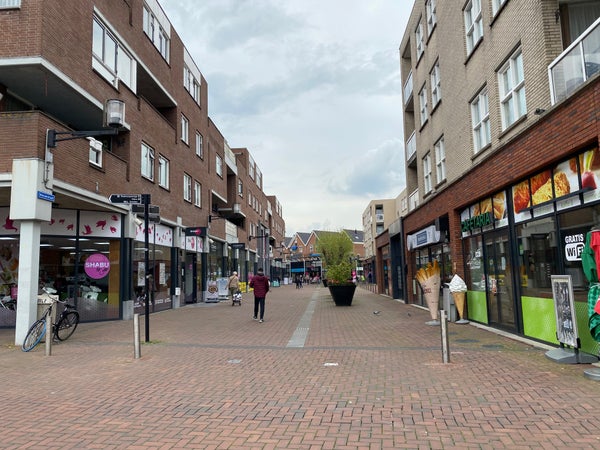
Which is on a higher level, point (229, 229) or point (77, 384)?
point (229, 229)

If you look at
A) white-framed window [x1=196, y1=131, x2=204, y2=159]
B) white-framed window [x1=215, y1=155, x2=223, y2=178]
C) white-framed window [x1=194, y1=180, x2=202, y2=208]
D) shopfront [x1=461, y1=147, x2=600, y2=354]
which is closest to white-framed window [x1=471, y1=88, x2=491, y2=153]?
shopfront [x1=461, y1=147, x2=600, y2=354]

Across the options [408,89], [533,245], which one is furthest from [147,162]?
[533,245]

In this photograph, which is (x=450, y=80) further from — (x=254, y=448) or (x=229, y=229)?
(x=229, y=229)

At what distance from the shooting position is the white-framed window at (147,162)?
1752cm

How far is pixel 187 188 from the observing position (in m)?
23.2

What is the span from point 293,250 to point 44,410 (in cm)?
8410

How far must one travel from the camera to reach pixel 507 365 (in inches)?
284

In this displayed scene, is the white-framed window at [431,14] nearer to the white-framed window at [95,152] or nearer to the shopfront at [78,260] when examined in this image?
the white-framed window at [95,152]

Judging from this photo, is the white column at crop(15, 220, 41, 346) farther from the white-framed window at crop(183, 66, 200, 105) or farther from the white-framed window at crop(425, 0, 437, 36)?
the white-framed window at crop(425, 0, 437, 36)

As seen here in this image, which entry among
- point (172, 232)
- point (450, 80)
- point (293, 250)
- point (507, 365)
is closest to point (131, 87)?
point (172, 232)

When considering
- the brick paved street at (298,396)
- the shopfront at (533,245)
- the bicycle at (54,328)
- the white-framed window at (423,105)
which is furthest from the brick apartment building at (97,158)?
the white-framed window at (423,105)

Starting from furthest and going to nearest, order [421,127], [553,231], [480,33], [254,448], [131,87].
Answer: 1. [421,127]
2. [131,87]
3. [480,33]
4. [553,231]
5. [254,448]

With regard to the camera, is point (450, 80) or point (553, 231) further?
point (450, 80)

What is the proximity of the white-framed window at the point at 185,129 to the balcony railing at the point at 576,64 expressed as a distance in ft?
57.7
